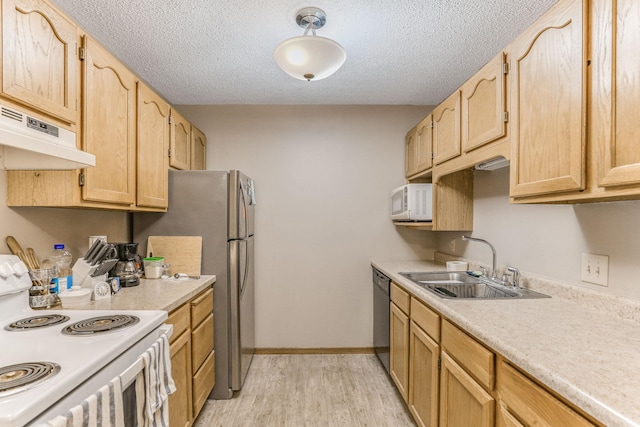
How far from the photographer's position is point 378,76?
8.53 ft

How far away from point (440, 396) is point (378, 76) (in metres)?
2.15

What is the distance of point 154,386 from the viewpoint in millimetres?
1271

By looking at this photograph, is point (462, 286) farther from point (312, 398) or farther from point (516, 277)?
point (312, 398)

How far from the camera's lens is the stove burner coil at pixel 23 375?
0.81 m

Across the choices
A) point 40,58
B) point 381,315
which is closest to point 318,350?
point 381,315

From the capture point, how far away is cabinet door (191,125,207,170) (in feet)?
9.68

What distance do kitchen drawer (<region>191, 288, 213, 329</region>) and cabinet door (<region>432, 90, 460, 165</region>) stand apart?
6.07 ft

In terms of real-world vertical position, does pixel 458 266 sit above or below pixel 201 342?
above

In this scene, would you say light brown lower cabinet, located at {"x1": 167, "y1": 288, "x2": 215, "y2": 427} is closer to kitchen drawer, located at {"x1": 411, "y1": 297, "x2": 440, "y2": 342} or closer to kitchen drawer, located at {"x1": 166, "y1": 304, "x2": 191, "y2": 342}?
kitchen drawer, located at {"x1": 166, "y1": 304, "x2": 191, "y2": 342}

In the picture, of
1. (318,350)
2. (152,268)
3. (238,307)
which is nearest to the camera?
(152,268)

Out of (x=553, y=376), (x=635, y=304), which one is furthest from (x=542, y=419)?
(x=635, y=304)

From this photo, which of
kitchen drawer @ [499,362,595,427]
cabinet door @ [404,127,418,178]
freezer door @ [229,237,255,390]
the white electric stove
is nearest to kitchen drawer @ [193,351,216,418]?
freezer door @ [229,237,255,390]

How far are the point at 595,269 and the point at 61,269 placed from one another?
99.9 inches

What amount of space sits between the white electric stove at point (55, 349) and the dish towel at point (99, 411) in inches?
2.0
